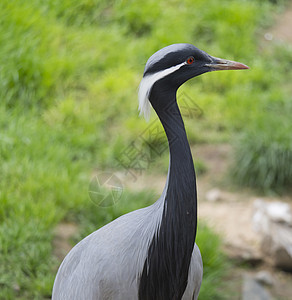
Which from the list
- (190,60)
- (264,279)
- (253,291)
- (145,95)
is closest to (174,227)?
(145,95)

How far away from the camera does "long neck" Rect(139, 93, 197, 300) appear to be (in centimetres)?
191

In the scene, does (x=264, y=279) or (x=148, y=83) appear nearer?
(x=148, y=83)

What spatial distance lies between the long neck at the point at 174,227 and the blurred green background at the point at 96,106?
1.40 m

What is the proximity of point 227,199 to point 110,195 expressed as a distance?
1.26m

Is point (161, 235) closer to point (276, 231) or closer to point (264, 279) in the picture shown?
point (264, 279)

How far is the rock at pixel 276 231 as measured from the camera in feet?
12.8

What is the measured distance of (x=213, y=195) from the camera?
4.69 metres

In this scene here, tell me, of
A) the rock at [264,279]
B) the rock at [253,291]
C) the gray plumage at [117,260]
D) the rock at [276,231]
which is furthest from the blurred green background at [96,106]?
the gray plumage at [117,260]

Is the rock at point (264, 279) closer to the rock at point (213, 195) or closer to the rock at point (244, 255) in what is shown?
the rock at point (244, 255)

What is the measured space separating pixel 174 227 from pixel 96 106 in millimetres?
3470

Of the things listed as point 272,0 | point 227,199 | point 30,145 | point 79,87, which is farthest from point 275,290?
point 272,0

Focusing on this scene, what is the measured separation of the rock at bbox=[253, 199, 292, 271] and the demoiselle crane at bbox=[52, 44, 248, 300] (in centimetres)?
187

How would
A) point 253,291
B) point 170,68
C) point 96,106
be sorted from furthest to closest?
point 96,106, point 253,291, point 170,68

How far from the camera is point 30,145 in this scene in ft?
14.0
